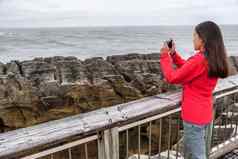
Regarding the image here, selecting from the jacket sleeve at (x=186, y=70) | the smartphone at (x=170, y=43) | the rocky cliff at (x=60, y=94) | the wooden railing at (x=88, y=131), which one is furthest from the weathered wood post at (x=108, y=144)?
the rocky cliff at (x=60, y=94)

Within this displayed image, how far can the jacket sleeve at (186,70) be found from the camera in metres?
1.89

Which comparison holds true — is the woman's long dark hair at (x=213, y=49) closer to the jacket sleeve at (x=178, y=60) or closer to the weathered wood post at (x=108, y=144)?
the jacket sleeve at (x=178, y=60)

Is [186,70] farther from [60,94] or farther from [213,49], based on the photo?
[60,94]

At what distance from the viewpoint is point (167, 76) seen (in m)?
1.93

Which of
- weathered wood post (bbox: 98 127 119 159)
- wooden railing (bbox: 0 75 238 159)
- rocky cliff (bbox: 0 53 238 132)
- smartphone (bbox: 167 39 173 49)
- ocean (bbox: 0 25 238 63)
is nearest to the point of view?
wooden railing (bbox: 0 75 238 159)

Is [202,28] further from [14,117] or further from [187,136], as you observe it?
[14,117]

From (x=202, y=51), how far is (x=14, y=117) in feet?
28.3

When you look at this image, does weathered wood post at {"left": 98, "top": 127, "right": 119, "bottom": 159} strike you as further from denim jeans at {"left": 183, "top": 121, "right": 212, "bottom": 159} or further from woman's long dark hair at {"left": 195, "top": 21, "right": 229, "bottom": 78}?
woman's long dark hair at {"left": 195, "top": 21, "right": 229, "bottom": 78}

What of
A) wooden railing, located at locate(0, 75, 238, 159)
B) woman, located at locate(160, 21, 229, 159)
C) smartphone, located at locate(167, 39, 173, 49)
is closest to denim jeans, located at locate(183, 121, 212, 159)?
woman, located at locate(160, 21, 229, 159)

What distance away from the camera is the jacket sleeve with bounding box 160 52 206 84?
6.19 ft

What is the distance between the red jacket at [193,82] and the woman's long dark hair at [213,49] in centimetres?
5

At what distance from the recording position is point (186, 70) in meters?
1.88

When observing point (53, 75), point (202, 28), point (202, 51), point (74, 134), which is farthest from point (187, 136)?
point (53, 75)

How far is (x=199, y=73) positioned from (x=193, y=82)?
0.30ft
